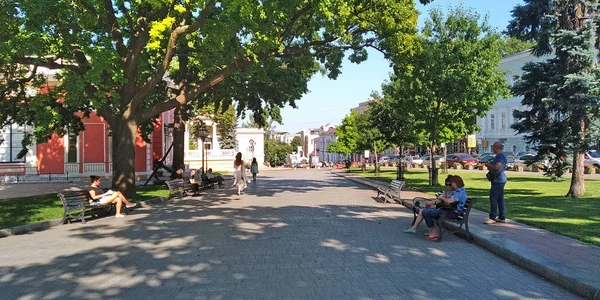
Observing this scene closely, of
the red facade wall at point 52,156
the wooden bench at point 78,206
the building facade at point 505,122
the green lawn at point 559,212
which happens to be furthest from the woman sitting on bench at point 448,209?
the building facade at point 505,122

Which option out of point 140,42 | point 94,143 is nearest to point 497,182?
point 140,42

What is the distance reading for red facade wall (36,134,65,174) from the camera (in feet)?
100.0

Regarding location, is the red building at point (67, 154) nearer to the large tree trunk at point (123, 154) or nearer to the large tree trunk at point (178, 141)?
the large tree trunk at point (178, 141)

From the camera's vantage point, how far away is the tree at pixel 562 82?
1376cm

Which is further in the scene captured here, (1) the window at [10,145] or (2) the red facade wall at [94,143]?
(2) the red facade wall at [94,143]

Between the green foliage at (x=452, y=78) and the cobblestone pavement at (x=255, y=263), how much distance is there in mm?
10734

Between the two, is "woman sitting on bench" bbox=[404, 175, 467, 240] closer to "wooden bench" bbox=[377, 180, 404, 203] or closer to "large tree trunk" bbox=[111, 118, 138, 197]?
"wooden bench" bbox=[377, 180, 404, 203]

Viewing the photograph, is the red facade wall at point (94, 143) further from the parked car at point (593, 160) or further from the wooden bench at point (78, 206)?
the parked car at point (593, 160)

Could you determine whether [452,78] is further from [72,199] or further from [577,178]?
[72,199]

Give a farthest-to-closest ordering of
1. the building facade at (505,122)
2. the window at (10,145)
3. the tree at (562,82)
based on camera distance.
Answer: the building facade at (505,122), the window at (10,145), the tree at (562,82)

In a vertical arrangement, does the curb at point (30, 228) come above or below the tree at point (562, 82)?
below

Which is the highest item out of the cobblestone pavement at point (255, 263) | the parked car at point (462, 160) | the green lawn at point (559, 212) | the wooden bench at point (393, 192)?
the parked car at point (462, 160)

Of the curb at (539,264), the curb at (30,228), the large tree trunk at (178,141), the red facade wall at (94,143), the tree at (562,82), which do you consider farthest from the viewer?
the red facade wall at (94,143)

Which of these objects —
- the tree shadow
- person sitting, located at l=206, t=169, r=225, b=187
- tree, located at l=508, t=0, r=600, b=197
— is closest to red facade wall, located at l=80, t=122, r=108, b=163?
person sitting, located at l=206, t=169, r=225, b=187
